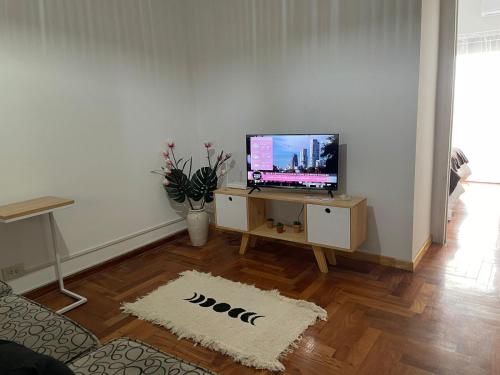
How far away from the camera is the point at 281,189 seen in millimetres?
3490

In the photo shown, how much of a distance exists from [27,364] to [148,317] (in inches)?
62.1

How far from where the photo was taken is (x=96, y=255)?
3307 mm

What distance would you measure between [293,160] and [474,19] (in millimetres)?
4545

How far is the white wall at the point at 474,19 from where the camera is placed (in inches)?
219

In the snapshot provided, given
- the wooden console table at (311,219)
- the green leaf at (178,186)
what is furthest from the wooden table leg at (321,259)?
the green leaf at (178,186)

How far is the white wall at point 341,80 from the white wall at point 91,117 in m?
0.58

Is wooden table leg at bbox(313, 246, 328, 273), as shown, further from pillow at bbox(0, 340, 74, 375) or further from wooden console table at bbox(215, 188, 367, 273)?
pillow at bbox(0, 340, 74, 375)

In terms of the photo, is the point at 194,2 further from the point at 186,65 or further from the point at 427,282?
the point at 427,282

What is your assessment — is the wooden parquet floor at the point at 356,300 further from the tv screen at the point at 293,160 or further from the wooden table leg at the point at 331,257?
the tv screen at the point at 293,160

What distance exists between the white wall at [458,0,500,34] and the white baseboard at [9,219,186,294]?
5.19m

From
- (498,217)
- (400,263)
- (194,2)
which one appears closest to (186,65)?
(194,2)

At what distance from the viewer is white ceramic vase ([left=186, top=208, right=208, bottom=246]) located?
12.3 ft

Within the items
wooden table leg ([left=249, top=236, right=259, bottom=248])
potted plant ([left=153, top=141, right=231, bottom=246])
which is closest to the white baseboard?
potted plant ([left=153, top=141, right=231, bottom=246])

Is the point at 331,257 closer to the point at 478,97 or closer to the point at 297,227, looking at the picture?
the point at 297,227
